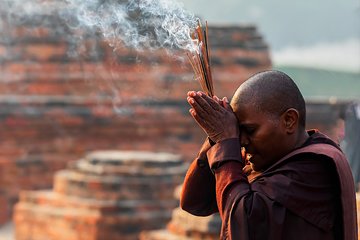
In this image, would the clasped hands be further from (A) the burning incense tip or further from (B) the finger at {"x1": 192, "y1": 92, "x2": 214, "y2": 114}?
(A) the burning incense tip

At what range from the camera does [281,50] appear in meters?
33.6

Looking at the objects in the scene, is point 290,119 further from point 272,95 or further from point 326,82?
point 326,82

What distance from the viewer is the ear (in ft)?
13.2

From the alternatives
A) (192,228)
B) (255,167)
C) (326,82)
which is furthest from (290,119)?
(326,82)

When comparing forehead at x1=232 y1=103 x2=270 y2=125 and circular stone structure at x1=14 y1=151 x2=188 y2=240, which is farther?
circular stone structure at x1=14 y1=151 x2=188 y2=240

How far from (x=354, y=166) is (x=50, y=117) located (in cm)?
892

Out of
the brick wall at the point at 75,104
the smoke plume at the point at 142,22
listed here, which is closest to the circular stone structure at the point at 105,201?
the brick wall at the point at 75,104

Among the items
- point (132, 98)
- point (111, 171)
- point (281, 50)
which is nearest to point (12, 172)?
point (132, 98)

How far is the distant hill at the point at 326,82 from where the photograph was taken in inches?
1136

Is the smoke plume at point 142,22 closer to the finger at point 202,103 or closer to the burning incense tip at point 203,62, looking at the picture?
the burning incense tip at point 203,62

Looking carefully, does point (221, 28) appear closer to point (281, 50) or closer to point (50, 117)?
point (50, 117)

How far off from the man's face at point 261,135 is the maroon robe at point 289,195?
1.9 inches

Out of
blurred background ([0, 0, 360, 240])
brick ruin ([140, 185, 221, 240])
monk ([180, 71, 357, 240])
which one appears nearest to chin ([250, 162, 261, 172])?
monk ([180, 71, 357, 240])

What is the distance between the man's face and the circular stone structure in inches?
355
